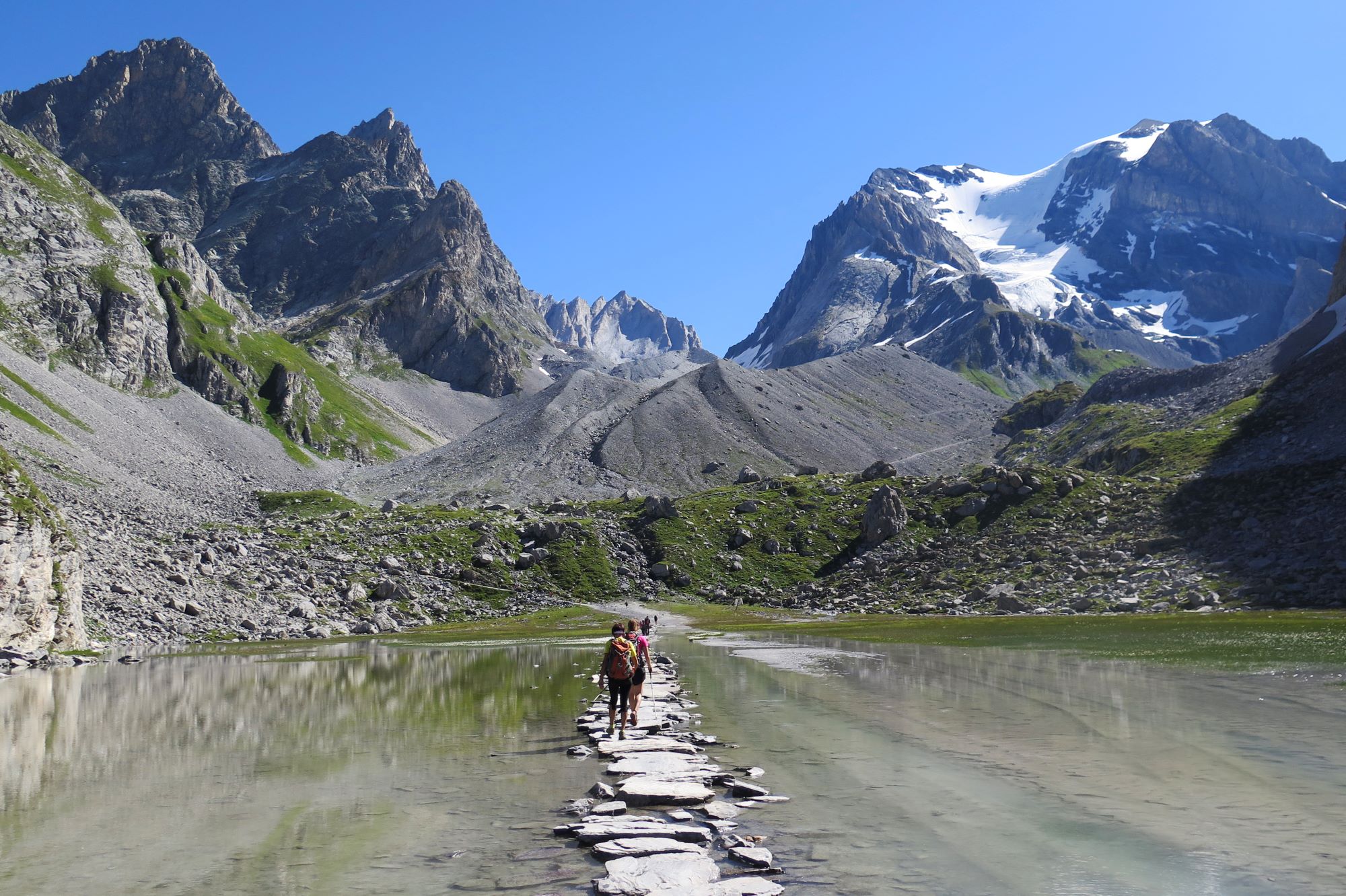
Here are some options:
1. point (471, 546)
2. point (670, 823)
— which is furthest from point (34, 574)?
point (471, 546)

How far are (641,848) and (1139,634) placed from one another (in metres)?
52.4

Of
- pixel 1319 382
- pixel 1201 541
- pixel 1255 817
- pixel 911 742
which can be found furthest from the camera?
pixel 1319 382

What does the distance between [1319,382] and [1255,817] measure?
12910 cm

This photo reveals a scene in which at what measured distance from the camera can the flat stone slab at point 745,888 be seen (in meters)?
10.8

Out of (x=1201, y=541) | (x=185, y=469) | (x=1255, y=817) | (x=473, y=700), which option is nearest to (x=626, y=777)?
(x=1255, y=817)

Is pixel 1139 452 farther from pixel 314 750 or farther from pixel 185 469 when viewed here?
pixel 185 469

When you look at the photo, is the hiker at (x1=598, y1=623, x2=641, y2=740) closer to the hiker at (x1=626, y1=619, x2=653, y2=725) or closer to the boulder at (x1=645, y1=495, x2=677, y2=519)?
the hiker at (x1=626, y1=619, x2=653, y2=725)

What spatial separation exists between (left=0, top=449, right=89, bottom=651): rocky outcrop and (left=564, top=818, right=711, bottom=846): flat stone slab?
4628 cm

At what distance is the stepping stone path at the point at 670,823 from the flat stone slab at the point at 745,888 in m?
0.01

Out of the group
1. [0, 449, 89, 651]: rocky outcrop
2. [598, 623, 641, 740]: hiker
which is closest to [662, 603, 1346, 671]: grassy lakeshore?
[598, 623, 641, 740]: hiker

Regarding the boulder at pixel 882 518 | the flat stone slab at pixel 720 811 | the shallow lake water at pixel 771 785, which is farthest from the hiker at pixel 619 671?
the boulder at pixel 882 518

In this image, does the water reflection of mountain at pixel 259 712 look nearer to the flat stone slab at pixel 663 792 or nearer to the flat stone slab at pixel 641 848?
the flat stone slab at pixel 663 792

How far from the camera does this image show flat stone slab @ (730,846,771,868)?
39.0ft

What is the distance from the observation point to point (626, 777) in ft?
58.7
